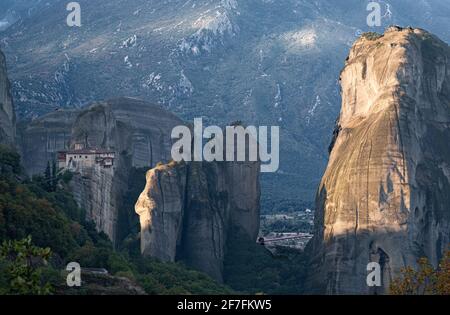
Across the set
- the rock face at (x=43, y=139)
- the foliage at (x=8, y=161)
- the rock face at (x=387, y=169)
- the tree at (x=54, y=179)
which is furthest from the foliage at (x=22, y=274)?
the rock face at (x=43, y=139)

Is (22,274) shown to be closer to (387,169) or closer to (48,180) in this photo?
(48,180)

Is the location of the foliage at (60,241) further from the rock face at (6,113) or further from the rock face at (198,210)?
the rock face at (6,113)

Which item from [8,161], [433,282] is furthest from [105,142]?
[433,282]

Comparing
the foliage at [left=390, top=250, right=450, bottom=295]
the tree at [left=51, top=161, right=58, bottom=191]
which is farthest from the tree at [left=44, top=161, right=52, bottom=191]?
the foliage at [left=390, top=250, right=450, bottom=295]

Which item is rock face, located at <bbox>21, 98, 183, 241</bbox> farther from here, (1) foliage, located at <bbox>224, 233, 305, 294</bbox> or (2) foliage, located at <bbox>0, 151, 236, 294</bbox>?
(1) foliage, located at <bbox>224, 233, 305, 294</bbox>
